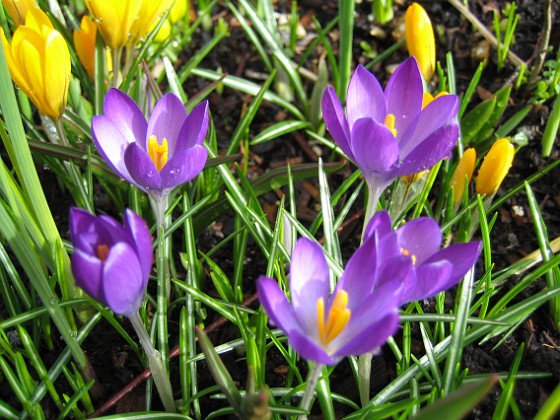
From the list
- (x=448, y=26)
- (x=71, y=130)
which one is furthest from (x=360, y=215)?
(x=448, y=26)

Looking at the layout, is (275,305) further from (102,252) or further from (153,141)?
(153,141)

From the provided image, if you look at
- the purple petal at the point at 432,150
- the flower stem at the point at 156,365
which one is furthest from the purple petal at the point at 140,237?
the purple petal at the point at 432,150

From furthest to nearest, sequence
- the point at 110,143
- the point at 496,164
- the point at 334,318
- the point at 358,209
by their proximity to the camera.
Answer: the point at 358,209
the point at 496,164
the point at 110,143
the point at 334,318

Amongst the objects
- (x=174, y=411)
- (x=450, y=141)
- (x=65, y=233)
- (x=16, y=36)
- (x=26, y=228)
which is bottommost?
(x=174, y=411)

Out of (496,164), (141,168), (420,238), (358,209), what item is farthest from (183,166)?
(358,209)

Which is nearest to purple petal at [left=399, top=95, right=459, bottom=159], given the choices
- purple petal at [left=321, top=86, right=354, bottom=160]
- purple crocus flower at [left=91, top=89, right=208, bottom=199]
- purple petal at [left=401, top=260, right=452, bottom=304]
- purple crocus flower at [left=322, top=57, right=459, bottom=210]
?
purple crocus flower at [left=322, top=57, right=459, bottom=210]

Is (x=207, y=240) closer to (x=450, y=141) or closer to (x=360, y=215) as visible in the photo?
(x=360, y=215)

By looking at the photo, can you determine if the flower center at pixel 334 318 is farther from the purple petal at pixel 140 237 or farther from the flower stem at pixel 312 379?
the purple petal at pixel 140 237
